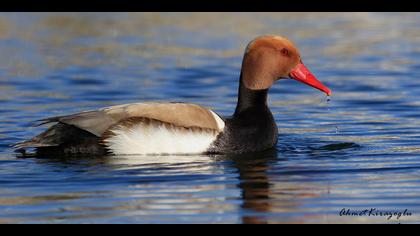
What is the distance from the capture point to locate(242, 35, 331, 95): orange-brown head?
10398 mm

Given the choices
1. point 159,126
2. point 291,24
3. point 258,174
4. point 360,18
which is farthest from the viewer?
point 360,18

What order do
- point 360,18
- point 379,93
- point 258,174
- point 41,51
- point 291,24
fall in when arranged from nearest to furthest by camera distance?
point 258,174 < point 379,93 < point 41,51 < point 291,24 < point 360,18

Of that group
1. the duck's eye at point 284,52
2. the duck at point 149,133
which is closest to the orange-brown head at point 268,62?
the duck's eye at point 284,52

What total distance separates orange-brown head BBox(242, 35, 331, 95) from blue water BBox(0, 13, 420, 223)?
0.78 metres

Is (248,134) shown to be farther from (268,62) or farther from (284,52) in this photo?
(284,52)

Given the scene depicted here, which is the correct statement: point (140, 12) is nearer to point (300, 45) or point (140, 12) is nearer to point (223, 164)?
point (300, 45)

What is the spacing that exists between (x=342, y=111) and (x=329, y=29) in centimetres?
847

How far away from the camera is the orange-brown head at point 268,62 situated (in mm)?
10398

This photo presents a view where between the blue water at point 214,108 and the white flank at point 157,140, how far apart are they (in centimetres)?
13

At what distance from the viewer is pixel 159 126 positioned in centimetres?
979

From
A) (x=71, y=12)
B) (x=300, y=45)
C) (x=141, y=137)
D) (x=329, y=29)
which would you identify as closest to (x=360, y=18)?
(x=329, y=29)

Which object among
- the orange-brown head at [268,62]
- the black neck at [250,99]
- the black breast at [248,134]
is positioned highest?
the orange-brown head at [268,62]

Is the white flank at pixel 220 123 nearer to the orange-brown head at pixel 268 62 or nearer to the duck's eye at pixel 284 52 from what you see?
the orange-brown head at pixel 268 62

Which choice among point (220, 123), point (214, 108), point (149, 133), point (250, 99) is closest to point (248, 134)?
point (220, 123)
